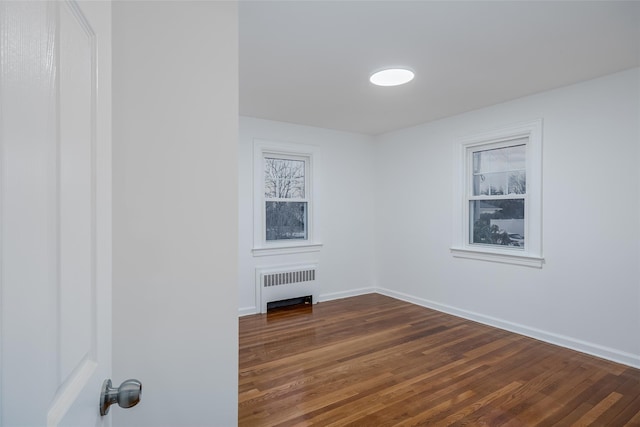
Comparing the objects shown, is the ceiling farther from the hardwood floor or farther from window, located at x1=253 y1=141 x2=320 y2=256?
the hardwood floor

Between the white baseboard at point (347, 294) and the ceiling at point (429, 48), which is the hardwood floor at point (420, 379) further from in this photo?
the ceiling at point (429, 48)

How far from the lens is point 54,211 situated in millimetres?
516

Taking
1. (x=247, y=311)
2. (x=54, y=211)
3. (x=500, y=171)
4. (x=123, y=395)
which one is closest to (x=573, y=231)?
(x=500, y=171)

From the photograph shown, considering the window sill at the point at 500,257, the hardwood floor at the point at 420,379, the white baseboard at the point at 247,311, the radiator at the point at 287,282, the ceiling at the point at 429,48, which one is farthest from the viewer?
the radiator at the point at 287,282

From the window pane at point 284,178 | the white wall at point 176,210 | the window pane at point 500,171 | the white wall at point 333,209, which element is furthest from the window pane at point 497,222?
the white wall at point 176,210

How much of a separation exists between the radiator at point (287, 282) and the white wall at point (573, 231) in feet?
A: 5.70

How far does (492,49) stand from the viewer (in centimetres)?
258

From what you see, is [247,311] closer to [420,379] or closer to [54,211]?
[420,379]

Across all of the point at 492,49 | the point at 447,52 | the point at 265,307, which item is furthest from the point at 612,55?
the point at 265,307

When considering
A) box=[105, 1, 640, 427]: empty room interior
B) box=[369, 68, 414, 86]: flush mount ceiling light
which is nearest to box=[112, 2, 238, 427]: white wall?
box=[105, 1, 640, 427]: empty room interior

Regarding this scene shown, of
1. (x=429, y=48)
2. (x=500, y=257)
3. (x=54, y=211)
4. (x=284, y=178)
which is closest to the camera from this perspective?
(x=54, y=211)

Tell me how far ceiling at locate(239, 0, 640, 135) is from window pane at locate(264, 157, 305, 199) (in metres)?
1.10

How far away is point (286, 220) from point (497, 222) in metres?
2.74

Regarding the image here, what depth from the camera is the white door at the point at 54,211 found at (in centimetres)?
38
